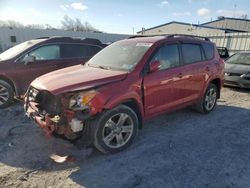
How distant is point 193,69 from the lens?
16.5ft

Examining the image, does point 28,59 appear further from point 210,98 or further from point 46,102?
point 210,98

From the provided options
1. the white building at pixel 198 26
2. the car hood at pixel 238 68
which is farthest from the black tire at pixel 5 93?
the white building at pixel 198 26

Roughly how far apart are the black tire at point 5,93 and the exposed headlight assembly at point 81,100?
318 centimetres

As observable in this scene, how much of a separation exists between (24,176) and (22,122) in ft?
6.73

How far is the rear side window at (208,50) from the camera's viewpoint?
5.62m

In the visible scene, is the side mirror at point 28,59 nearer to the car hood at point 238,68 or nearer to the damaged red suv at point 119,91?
the damaged red suv at point 119,91

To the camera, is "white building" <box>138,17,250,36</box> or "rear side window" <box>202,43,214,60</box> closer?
"rear side window" <box>202,43,214,60</box>

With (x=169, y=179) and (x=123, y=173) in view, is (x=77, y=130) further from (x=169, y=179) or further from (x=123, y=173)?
(x=169, y=179)

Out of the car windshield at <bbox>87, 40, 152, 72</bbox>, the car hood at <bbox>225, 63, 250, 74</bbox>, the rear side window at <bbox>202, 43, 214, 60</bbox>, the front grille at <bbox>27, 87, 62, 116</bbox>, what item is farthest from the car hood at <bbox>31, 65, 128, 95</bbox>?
the car hood at <bbox>225, 63, 250, 74</bbox>

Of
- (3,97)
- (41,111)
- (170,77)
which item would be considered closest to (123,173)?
(41,111)

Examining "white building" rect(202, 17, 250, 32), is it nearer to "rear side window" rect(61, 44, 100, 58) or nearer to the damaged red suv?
"rear side window" rect(61, 44, 100, 58)

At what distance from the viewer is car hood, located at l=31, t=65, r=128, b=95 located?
3.43 m

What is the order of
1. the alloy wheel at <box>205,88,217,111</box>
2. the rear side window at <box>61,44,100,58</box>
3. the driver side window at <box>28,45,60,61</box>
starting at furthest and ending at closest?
the rear side window at <box>61,44,100,58</box>
the driver side window at <box>28,45,60,61</box>
the alloy wheel at <box>205,88,217,111</box>

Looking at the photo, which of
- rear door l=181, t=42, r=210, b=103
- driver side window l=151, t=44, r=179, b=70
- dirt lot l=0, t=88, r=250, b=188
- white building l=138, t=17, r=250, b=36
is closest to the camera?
dirt lot l=0, t=88, r=250, b=188
